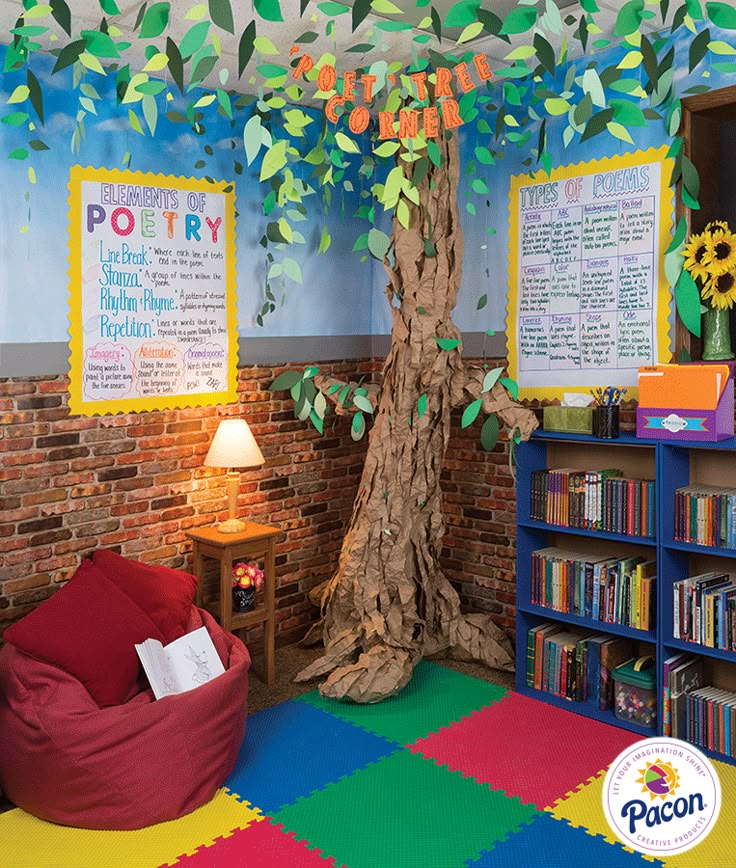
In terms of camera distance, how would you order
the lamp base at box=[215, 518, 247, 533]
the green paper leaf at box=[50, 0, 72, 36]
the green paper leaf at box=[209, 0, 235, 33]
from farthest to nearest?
the lamp base at box=[215, 518, 247, 533] < the green paper leaf at box=[50, 0, 72, 36] < the green paper leaf at box=[209, 0, 235, 33]

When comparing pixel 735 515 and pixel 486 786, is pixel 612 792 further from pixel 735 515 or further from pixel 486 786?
pixel 735 515

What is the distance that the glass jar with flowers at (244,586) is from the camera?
432 centimetres

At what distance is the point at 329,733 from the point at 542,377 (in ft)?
6.40

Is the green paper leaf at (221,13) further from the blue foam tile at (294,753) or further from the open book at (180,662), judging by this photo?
the blue foam tile at (294,753)

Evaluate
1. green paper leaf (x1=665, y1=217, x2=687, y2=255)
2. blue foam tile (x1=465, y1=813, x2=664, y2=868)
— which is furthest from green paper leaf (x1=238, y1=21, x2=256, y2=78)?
blue foam tile (x1=465, y1=813, x2=664, y2=868)

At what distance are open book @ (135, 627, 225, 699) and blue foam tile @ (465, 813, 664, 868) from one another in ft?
4.11

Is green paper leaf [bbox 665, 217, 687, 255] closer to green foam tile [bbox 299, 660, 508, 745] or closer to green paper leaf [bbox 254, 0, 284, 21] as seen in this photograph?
green paper leaf [bbox 254, 0, 284, 21]

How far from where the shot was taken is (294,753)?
3572 millimetres

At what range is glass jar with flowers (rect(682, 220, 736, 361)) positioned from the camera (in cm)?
360

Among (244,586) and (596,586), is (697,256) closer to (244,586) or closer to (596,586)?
(596,586)

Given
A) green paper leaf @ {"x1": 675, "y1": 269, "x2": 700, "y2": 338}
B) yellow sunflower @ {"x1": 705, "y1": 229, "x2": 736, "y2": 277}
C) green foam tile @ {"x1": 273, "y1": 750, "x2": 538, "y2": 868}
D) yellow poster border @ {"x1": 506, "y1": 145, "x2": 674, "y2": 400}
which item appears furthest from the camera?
yellow poster border @ {"x1": 506, "y1": 145, "x2": 674, "y2": 400}

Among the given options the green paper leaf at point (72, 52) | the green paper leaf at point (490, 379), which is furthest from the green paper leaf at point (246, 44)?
the green paper leaf at point (490, 379)

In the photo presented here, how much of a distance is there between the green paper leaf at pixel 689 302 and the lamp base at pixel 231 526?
2.23m

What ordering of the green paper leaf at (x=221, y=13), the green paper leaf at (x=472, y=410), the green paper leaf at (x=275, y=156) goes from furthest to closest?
the green paper leaf at (x=472, y=410), the green paper leaf at (x=275, y=156), the green paper leaf at (x=221, y=13)
